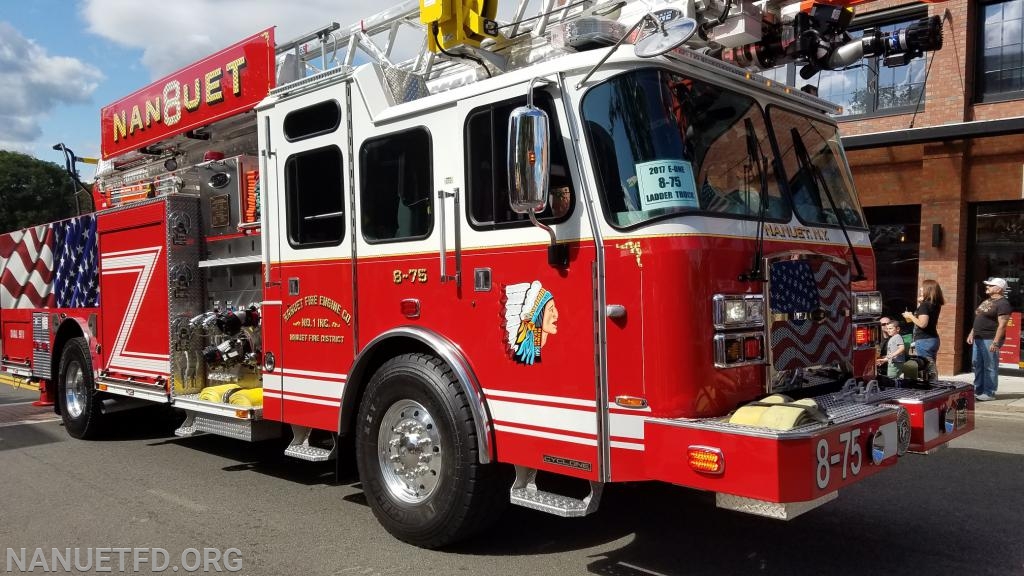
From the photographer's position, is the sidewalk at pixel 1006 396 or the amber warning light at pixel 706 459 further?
the sidewalk at pixel 1006 396

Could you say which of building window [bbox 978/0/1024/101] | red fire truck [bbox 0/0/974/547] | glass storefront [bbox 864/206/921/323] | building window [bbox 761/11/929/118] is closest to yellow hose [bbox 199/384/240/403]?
red fire truck [bbox 0/0/974/547]

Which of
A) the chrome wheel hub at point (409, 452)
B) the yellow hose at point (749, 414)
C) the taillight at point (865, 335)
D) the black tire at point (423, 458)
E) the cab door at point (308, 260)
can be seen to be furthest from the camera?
the cab door at point (308, 260)

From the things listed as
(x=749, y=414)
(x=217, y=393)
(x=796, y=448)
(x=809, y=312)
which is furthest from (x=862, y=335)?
(x=217, y=393)

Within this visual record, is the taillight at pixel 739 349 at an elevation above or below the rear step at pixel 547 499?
above

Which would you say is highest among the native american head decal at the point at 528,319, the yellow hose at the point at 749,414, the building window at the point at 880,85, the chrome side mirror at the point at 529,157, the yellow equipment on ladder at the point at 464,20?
the building window at the point at 880,85

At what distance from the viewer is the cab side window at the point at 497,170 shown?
13.0ft

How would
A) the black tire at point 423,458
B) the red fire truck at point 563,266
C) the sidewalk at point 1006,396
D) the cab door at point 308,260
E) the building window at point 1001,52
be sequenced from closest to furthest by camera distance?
1. the red fire truck at point 563,266
2. the black tire at point 423,458
3. the cab door at point 308,260
4. the sidewalk at point 1006,396
5. the building window at point 1001,52

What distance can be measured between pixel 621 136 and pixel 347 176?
6.76 ft

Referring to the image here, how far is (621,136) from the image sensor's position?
381cm

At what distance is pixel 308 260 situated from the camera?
5449 millimetres

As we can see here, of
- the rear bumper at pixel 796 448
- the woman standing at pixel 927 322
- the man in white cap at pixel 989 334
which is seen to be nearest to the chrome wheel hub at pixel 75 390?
the rear bumper at pixel 796 448

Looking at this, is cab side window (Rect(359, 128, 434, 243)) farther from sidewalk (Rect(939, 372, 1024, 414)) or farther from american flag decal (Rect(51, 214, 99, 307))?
sidewalk (Rect(939, 372, 1024, 414))

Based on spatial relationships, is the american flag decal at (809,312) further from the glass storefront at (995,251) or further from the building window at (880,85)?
the glass storefront at (995,251)

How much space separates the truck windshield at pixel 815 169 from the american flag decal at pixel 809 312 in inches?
13.8
